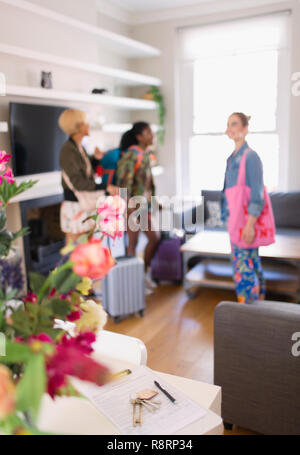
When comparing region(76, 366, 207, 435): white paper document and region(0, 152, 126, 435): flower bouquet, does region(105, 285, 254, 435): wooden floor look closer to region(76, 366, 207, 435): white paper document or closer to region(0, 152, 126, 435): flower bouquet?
region(76, 366, 207, 435): white paper document

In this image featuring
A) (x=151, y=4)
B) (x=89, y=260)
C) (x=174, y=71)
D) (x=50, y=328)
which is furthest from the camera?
(x=174, y=71)

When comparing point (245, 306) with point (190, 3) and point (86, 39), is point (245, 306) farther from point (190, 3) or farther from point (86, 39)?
point (190, 3)

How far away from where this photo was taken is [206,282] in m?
3.23

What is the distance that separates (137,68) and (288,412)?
157 inches

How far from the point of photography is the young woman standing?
1977mm

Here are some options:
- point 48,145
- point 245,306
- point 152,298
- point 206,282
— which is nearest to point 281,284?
point 206,282

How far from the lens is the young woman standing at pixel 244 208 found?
1.98 meters

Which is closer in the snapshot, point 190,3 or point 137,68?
point 190,3

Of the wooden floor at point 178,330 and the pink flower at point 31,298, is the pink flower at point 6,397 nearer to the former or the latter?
the pink flower at point 31,298

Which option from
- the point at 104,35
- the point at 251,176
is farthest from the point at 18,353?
the point at 104,35

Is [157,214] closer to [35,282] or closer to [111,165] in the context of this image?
[111,165]

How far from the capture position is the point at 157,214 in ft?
12.1

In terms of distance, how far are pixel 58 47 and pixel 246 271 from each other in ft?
7.44

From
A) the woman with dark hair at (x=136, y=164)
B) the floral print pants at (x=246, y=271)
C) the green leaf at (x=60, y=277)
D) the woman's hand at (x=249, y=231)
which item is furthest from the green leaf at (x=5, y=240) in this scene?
the woman with dark hair at (x=136, y=164)
